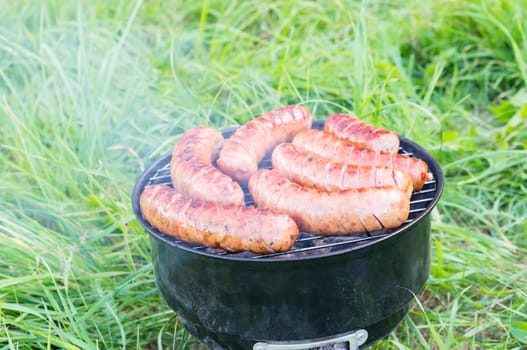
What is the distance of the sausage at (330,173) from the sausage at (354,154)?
8 cm

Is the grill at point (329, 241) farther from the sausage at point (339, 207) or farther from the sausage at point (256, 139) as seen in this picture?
the sausage at point (256, 139)

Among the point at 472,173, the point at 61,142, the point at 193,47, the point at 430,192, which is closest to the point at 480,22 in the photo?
the point at 472,173

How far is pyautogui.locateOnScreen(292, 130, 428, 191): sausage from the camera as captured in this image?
111 inches

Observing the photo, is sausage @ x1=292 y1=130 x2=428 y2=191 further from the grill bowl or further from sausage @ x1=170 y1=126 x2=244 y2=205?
sausage @ x1=170 y1=126 x2=244 y2=205

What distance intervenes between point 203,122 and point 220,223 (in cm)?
217

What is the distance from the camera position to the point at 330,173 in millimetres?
2775

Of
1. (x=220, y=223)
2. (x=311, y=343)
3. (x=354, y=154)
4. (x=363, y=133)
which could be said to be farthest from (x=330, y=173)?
(x=311, y=343)

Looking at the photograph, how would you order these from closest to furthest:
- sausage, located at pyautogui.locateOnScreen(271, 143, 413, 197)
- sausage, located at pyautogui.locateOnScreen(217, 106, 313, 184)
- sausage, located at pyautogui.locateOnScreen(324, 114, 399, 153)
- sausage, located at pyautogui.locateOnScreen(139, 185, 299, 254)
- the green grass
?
sausage, located at pyautogui.locateOnScreen(139, 185, 299, 254), sausage, located at pyautogui.locateOnScreen(271, 143, 413, 197), sausage, located at pyautogui.locateOnScreen(217, 106, 313, 184), sausage, located at pyautogui.locateOnScreen(324, 114, 399, 153), the green grass

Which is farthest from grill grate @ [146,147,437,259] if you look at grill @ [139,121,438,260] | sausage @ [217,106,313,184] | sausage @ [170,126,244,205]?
sausage @ [217,106,313,184]

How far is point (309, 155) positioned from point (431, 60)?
12.8ft

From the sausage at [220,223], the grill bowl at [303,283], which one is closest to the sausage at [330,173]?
the grill bowl at [303,283]

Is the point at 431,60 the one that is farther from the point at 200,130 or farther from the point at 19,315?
the point at 19,315

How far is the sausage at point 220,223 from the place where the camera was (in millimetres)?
2514

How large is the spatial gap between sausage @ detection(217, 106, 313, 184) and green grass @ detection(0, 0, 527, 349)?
0.56m
